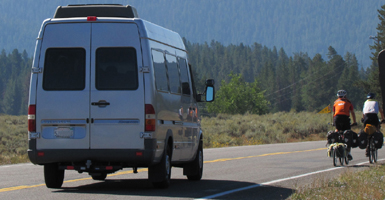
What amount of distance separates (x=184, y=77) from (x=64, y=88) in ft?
9.21

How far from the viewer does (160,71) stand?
10359 mm

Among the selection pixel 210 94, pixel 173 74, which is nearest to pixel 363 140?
pixel 210 94

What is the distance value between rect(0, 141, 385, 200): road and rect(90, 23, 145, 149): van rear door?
87 centimetres

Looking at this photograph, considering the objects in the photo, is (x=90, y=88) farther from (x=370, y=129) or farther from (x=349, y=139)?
(x=370, y=129)

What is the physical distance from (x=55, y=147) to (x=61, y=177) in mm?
1210

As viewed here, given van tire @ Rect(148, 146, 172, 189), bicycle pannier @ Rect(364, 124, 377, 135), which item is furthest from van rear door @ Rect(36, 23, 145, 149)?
bicycle pannier @ Rect(364, 124, 377, 135)

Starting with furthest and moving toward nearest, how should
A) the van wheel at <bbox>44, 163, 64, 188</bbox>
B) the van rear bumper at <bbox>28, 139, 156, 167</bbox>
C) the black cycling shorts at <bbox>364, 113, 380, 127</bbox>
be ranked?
the black cycling shorts at <bbox>364, 113, 380, 127</bbox>, the van wheel at <bbox>44, 163, 64, 188</bbox>, the van rear bumper at <bbox>28, 139, 156, 167</bbox>

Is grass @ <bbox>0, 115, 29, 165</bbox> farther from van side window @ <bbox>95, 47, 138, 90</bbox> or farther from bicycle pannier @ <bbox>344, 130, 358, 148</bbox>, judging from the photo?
van side window @ <bbox>95, 47, 138, 90</bbox>

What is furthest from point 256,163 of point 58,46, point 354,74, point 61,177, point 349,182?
point 354,74

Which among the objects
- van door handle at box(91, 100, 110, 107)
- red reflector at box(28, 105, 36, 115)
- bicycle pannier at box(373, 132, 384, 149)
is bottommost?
bicycle pannier at box(373, 132, 384, 149)

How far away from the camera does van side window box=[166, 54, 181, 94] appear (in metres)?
11.0

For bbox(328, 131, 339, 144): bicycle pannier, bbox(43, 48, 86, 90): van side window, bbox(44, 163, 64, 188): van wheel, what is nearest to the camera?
bbox(43, 48, 86, 90): van side window

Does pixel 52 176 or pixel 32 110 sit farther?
pixel 52 176

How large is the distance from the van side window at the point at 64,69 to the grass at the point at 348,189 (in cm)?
369
